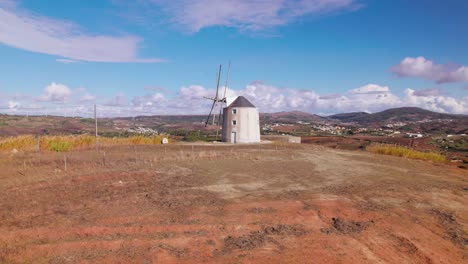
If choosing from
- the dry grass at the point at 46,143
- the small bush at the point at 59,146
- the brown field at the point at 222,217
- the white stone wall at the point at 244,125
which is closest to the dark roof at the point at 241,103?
the white stone wall at the point at 244,125

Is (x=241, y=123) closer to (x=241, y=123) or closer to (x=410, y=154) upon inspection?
(x=241, y=123)

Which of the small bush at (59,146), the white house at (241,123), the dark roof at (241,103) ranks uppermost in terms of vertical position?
the dark roof at (241,103)

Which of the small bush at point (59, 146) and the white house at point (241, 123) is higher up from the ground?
the white house at point (241, 123)

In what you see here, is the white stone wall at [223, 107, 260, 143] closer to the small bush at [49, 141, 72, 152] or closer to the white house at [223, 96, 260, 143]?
the white house at [223, 96, 260, 143]

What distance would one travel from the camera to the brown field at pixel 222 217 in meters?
8.44

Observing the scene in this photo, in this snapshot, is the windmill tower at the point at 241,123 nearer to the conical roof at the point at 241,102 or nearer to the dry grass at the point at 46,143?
the conical roof at the point at 241,102

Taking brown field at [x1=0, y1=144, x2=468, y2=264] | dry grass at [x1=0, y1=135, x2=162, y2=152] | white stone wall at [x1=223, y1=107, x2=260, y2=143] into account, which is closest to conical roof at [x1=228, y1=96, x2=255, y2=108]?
white stone wall at [x1=223, y1=107, x2=260, y2=143]

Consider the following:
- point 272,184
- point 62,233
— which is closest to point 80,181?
point 62,233

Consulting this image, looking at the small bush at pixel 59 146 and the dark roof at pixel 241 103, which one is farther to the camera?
the dark roof at pixel 241 103

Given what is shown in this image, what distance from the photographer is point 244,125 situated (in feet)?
133

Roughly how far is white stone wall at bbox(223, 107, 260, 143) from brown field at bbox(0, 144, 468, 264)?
73.8ft

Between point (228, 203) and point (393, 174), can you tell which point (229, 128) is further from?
point (228, 203)

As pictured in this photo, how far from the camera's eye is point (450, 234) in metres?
10.5

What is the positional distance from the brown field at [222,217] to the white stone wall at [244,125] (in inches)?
886
